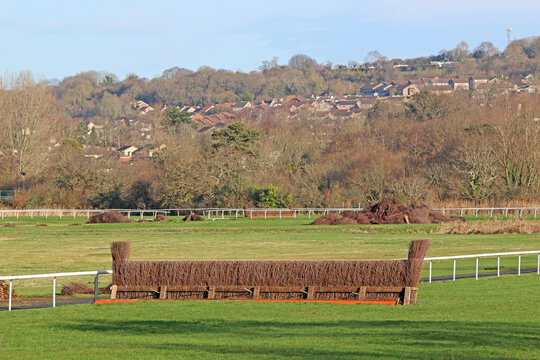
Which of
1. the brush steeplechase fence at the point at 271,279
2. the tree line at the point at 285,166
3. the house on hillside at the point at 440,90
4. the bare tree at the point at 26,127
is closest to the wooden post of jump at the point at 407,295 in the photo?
the brush steeplechase fence at the point at 271,279

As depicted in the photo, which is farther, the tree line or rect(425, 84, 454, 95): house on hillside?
rect(425, 84, 454, 95): house on hillside

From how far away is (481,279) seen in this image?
24.5 metres

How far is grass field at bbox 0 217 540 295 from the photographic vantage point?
32.4m

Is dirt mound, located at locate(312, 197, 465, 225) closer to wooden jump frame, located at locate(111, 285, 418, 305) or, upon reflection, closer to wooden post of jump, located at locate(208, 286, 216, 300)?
wooden jump frame, located at locate(111, 285, 418, 305)

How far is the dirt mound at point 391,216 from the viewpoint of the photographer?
53250 mm

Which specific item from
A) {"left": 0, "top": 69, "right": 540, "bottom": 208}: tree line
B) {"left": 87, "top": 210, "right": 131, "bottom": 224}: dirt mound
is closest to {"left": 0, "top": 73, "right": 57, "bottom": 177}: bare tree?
{"left": 0, "top": 69, "right": 540, "bottom": 208}: tree line

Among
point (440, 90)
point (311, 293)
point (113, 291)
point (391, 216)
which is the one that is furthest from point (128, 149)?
point (311, 293)

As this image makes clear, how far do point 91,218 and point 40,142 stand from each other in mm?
30043

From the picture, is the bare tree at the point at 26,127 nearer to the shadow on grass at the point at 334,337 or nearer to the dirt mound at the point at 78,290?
the dirt mound at the point at 78,290

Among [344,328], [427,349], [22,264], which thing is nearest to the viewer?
[427,349]

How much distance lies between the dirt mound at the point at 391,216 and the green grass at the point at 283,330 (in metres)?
33.1

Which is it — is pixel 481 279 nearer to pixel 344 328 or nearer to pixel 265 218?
pixel 344 328

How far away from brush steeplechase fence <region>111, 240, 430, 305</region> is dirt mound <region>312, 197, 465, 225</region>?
112 feet

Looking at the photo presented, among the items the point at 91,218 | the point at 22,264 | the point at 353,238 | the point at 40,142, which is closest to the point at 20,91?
the point at 40,142
